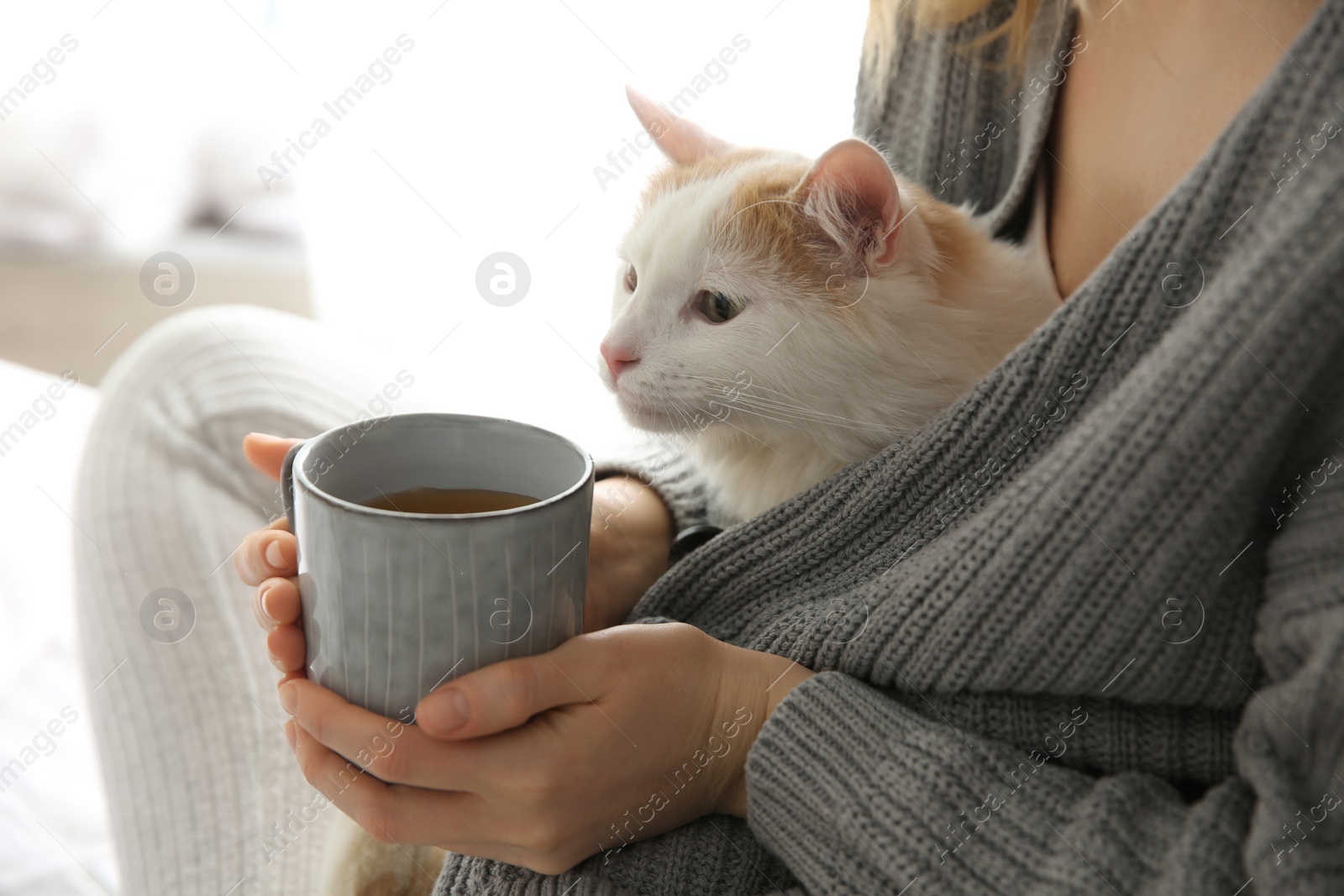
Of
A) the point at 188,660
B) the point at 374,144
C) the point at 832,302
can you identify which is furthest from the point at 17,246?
the point at 832,302

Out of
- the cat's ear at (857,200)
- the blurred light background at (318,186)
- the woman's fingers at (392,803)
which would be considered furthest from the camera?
the blurred light background at (318,186)

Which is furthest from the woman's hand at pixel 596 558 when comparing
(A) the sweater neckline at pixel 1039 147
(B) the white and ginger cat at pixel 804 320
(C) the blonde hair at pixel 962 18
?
(C) the blonde hair at pixel 962 18

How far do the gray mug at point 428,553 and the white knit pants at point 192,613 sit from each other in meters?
0.41

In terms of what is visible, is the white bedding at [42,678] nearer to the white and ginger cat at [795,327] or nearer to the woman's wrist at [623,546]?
the white and ginger cat at [795,327]

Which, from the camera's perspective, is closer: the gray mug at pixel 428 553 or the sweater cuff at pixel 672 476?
the gray mug at pixel 428 553

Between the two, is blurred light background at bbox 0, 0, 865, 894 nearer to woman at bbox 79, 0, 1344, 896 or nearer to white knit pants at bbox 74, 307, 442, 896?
white knit pants at bbox 74, 307, 442, 896

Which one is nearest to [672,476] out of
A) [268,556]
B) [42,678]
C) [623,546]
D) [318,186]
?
[623,546]

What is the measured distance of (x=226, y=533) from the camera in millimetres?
979

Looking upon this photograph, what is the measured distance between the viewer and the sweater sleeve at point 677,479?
3.13 feet

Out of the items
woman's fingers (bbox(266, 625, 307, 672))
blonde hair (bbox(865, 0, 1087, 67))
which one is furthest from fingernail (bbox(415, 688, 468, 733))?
blonde hair (bbox(865, 0, 1087, 67))

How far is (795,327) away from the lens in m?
0.78

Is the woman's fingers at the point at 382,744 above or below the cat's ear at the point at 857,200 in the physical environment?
below

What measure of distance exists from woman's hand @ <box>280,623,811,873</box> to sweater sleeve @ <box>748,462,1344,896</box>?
0.15 ft

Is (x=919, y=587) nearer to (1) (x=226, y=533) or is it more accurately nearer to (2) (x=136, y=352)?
(1) (x=226, y=533)
